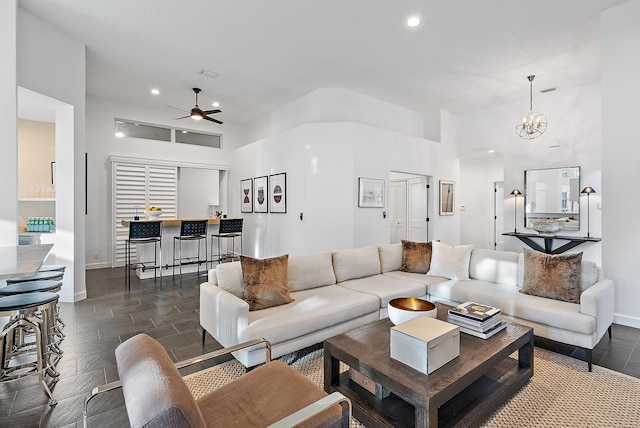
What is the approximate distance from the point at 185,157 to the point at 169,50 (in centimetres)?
345

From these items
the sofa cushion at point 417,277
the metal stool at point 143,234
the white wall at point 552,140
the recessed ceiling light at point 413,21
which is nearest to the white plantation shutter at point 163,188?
the metal stool at point 143,234

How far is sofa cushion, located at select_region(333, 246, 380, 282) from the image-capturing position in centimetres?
363

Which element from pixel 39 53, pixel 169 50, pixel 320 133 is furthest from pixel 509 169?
pixel 39 53

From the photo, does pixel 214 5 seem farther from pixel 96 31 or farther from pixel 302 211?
pixel 302 211

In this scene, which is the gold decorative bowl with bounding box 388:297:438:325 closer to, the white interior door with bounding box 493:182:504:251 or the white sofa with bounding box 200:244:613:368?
the white sofa with bounding box 200:244:613:368

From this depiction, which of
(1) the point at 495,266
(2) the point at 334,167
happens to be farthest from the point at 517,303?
(2) the point at 334,167

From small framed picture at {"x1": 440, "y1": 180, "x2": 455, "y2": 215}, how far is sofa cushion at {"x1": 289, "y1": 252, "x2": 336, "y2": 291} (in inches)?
175

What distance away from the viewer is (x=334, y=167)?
220 inches

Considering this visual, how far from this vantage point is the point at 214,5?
3506 mm

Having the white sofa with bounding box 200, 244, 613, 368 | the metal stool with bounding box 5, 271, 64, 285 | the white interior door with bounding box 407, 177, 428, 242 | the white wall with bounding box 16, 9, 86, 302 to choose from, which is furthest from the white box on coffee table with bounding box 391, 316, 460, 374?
the white interior door with bounding box 407, 177, 428, 242

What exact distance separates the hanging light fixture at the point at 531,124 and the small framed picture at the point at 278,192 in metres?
4.45

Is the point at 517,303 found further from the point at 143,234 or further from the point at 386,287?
the point at 143,234

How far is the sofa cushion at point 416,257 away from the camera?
402cm

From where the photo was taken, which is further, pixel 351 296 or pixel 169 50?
pixel 169 50
